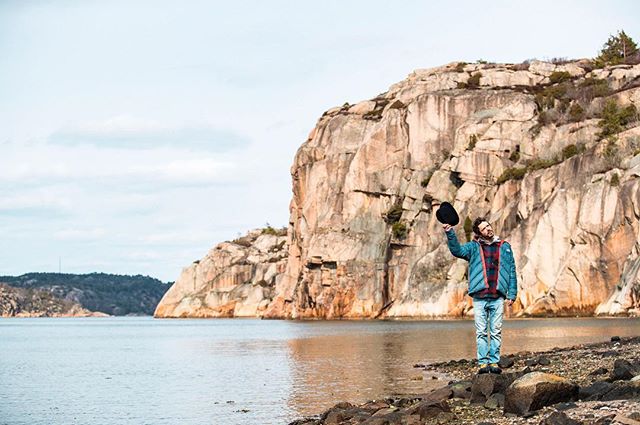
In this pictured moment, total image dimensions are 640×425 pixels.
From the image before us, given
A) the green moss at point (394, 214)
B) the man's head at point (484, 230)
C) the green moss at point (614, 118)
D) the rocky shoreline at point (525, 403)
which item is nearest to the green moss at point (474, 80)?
the green moss at point (394, 214)

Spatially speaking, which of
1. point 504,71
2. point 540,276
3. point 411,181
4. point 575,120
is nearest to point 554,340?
point 540,276

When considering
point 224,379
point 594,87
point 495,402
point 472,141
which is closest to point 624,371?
point 495,402

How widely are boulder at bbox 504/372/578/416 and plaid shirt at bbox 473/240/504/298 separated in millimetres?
2501

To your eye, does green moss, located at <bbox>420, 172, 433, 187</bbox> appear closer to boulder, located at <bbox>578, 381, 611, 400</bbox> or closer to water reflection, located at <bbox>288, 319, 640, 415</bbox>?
water reflection, located at <bbox>288, 319, 640, 415</bbox>

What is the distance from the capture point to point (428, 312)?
111 m

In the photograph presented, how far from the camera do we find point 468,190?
386ft

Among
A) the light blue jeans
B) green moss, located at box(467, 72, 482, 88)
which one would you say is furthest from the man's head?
green moss, located at box(467, 72, 482, 88)

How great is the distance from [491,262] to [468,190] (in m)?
99.3

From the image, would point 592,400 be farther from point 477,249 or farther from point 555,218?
point 555,218

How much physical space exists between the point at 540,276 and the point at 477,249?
78.2 m

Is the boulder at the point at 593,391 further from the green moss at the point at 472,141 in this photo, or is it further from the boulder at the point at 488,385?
the green moss at the point at 472,141

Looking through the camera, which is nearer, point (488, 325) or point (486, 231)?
point (486, 231)

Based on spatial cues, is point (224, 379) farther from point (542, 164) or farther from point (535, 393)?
point (542, 164)

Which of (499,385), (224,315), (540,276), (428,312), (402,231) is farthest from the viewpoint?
(224,315)
